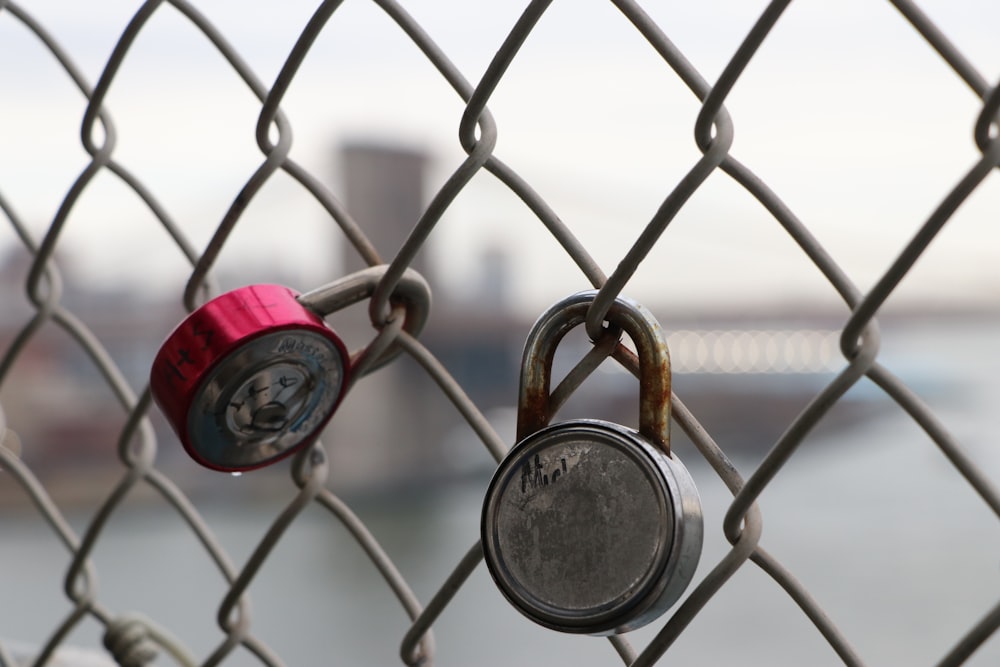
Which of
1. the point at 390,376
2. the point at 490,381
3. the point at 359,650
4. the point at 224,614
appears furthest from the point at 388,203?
the point at 224,614

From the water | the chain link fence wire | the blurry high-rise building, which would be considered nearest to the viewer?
the chain link fence wire

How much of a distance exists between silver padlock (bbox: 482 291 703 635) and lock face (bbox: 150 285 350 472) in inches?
4.6

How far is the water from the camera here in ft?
30.1

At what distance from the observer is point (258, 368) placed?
0.41 m

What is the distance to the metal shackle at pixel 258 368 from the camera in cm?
40

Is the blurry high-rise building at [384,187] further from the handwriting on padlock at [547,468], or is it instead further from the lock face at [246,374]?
the handwriting on padlock at [547,468]

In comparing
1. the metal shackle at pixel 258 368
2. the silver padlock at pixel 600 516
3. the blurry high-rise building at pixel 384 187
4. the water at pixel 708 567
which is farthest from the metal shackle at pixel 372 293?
the blurry high-rise building at pixel 384 187

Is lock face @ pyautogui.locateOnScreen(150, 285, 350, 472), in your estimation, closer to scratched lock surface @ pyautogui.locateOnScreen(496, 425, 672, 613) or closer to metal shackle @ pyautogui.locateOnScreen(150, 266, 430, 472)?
metal shackle @ pyautogui.locateOnScreen(150, 266, 430, 472)

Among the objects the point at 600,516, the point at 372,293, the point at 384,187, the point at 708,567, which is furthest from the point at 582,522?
the point at 384,187

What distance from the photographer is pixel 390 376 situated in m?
11.4

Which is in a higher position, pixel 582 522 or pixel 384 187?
pixel 582 522

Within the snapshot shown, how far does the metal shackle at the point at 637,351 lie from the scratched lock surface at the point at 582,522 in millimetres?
22

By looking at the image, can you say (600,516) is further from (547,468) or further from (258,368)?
(258,368)

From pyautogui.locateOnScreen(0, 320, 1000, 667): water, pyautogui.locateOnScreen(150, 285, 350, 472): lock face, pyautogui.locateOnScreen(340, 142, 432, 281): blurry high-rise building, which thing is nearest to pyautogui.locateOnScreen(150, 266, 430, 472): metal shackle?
pyautogui.locateOnScreen(150, 285, 350, 472): lock face
